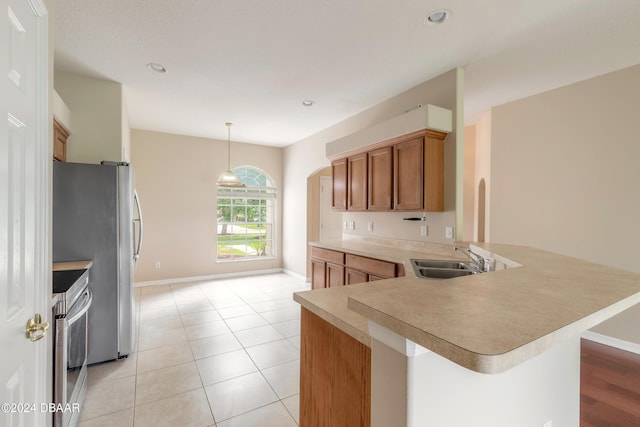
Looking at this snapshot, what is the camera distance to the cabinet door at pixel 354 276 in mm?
3234

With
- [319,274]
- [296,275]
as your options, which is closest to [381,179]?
[319,274]

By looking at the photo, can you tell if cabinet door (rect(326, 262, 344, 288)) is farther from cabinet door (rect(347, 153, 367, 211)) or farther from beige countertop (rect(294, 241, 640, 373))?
beige countertop (rect(294, 241, 640, 373))

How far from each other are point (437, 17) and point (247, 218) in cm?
505

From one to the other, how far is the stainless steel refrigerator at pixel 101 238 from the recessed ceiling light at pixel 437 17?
2911 millimetres

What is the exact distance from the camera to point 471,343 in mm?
612

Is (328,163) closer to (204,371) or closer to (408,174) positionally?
(408,174)

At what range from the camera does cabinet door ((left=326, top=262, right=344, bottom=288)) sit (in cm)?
361

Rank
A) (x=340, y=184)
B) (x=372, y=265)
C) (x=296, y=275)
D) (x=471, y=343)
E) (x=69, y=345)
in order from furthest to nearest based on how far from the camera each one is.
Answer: (x=296, y=275) → (x=340, y=184) → (x=372, y=265) → (x=69, y=345) → (x=471, y=343)

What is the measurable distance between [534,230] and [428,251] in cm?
155

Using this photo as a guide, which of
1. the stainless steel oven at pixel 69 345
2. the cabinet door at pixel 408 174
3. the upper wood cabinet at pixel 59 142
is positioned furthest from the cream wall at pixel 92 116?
the cabinet door at pixel 408 174

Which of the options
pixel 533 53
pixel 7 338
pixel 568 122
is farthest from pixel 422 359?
pixel 568 122

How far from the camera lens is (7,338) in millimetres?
845

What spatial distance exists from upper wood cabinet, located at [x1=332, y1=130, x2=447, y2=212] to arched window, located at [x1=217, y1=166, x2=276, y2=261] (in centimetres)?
288

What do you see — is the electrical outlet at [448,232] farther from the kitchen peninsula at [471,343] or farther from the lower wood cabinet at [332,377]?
the lower wood cabinet at [332,377]
